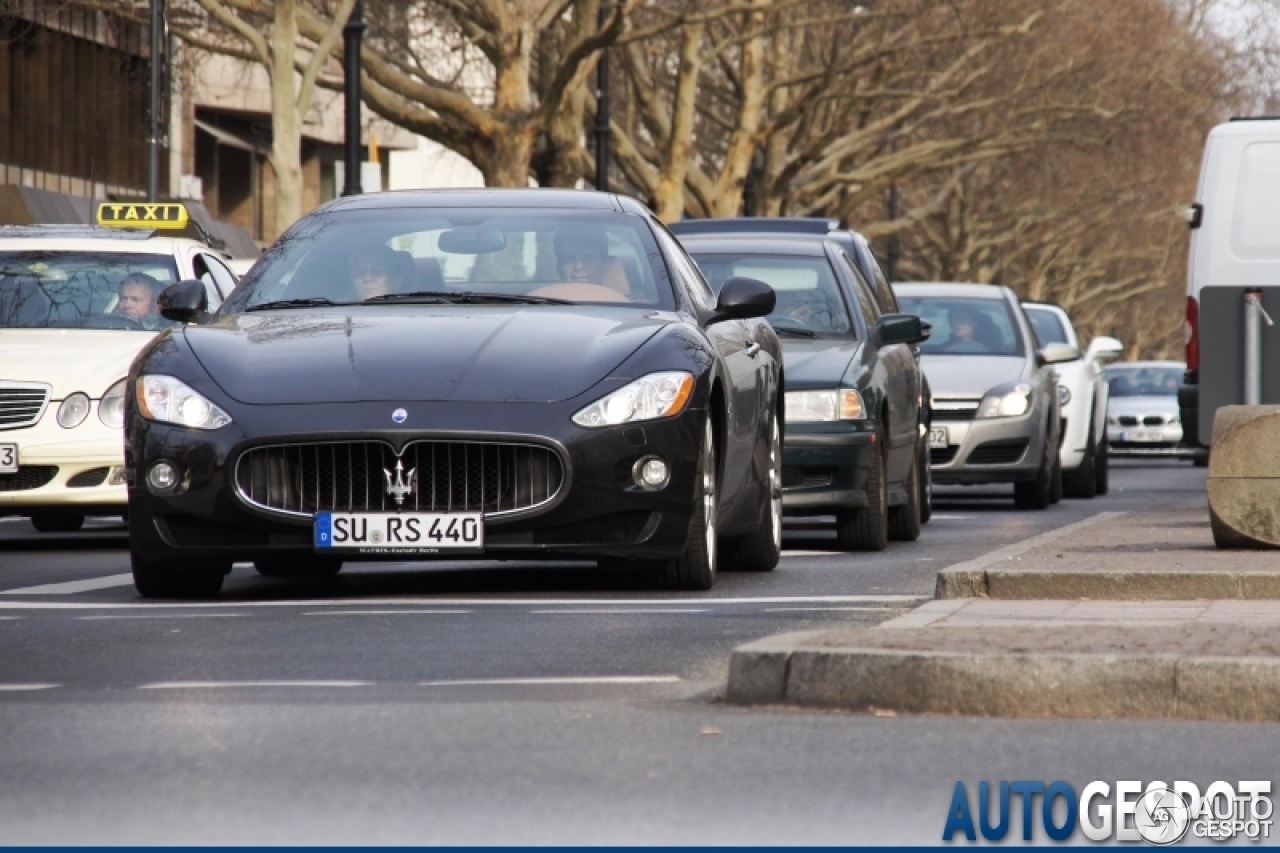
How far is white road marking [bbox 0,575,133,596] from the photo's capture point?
445 inches

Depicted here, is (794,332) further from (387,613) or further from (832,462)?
(387,613)

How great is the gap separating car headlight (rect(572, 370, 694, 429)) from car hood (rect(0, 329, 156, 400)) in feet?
16.4

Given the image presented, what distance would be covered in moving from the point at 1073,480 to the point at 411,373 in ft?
48.1

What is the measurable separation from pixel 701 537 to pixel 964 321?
11.7 metres

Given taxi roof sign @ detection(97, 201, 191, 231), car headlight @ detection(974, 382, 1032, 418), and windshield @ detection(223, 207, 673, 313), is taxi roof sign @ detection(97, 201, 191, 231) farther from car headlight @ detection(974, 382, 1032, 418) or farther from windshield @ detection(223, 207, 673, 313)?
windshield @ detection(223, 207, 673, 313)

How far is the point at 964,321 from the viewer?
22188 millimetres

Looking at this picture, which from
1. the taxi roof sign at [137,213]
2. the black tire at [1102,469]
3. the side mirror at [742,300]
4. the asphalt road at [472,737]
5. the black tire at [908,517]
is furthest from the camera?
the taxi roof sign at [137,213]

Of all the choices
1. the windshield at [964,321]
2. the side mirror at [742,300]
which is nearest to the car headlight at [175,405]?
the side mirror at [742,300]

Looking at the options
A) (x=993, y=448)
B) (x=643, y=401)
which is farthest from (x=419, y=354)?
(x=993, y=448)

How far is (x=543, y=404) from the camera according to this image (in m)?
10.2

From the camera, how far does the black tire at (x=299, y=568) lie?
1197 cm

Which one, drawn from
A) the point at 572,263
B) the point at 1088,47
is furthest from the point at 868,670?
the point at 1088,47

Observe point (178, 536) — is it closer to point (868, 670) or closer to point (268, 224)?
point (868, 670)

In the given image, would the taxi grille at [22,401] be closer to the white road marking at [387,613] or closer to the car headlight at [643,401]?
the white road marking at [387,613]
